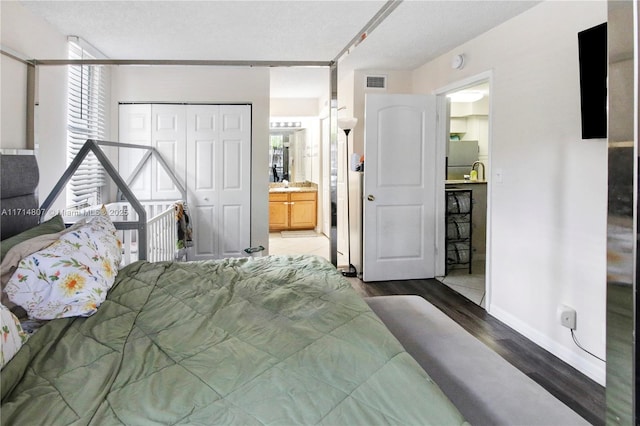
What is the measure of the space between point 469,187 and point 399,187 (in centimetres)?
125

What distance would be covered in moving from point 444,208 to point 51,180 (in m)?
3.62

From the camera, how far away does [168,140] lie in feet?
14.3

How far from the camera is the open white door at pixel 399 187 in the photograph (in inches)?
160

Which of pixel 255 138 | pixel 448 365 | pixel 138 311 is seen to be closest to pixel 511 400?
pixel 448 365

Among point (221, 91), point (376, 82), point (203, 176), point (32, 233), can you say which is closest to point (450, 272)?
point (376, 82)

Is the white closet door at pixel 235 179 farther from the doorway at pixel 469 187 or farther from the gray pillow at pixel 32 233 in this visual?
the gray pillow at pixel 32 233

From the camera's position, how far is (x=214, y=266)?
2.08m

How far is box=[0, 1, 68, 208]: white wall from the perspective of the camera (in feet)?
8.16

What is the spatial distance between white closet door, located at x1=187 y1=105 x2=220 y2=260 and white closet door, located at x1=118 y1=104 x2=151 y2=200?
443 mm

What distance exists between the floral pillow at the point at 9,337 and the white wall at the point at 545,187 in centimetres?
267

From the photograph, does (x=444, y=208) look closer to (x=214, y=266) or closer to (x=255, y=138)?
(x=255, y=138)

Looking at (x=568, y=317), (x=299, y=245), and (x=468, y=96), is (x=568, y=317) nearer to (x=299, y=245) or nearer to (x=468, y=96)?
(x=468, y=96)

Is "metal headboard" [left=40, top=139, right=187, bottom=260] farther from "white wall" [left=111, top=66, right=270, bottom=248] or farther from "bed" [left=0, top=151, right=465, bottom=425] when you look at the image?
"white wall" [left=111, top=66, right=270, bottom=248]

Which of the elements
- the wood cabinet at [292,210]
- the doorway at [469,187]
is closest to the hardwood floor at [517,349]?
the doorway at [469,187]
